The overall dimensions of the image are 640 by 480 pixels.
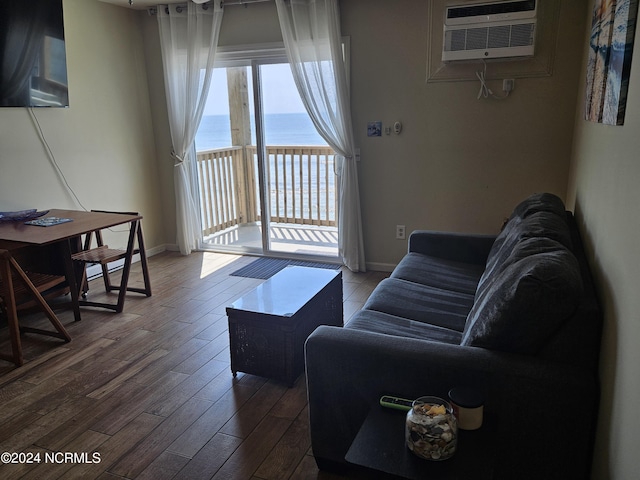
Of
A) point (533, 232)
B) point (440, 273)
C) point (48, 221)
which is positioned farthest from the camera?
point (48, 221)

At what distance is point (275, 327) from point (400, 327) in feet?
2.14

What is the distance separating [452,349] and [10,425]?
2.07 metres

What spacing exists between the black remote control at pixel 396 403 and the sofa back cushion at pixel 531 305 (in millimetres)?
307

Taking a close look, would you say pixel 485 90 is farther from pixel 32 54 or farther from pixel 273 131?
pixel 32 54

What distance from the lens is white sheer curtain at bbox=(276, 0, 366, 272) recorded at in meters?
3.93

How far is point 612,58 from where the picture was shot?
1614mm

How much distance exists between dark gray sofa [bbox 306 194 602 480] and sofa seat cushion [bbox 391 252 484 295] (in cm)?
80

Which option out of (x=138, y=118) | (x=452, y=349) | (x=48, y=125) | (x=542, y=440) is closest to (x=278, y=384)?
(x=452, y=349)

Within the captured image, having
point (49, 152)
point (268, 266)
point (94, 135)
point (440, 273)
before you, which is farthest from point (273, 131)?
point (440, 273)

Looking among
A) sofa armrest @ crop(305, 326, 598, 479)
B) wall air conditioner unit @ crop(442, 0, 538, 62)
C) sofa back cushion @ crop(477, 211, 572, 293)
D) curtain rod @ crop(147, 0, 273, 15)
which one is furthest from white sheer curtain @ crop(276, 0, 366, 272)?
sofa armrest @ crop(305, 326, 598, 479)

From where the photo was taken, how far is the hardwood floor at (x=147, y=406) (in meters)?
1.93

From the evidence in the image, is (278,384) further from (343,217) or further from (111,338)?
(343,217)

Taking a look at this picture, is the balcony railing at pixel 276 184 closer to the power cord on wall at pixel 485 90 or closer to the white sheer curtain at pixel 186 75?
the white sheer curtain at pixel 186 75

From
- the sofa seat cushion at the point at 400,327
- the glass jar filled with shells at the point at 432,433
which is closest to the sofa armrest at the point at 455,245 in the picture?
the sofa seat cushion at the point at 400,327
